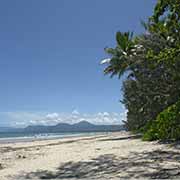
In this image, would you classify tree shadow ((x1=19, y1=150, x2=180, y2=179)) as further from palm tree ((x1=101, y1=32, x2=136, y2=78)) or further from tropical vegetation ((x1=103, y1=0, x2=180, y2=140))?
palm tree ((x1=101, y1=32, x2=136, y2=78))

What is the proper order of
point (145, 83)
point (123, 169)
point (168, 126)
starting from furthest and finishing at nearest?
point (145, 83), point (168, 126), point (123, 169)

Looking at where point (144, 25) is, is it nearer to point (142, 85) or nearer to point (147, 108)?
point (142, 85)

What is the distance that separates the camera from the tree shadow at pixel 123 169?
8.88 m

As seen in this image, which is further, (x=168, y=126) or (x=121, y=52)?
(x=121, y=52)

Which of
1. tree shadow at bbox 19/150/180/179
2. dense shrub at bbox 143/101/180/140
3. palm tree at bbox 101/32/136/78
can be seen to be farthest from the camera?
palm tree at bbox 101/32/136/78

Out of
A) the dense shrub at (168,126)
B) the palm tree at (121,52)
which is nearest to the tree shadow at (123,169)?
the dense shrub at (168,126)

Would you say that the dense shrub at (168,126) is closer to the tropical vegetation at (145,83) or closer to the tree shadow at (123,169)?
the tropical vegetation at (145,83)

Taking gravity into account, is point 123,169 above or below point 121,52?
A: below

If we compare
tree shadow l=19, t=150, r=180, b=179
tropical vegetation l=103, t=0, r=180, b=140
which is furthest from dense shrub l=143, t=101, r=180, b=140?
tree shadow l=19, t=150, r=180, b=179

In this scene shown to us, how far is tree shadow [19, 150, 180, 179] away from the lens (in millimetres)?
8877

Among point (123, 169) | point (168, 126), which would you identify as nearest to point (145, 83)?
point (168, 126)

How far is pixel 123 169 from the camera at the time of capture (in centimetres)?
990

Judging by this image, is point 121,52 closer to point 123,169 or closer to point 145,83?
point 145,83

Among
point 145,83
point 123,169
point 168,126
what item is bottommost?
point 123,169
